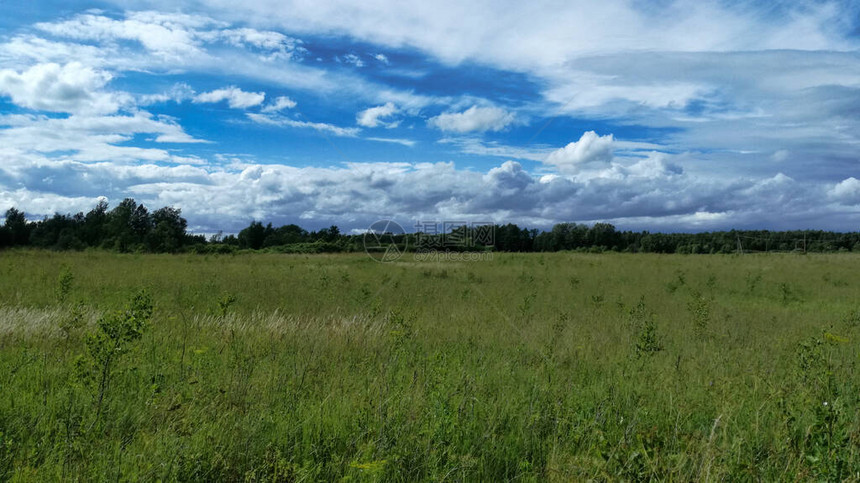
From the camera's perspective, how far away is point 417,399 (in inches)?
191

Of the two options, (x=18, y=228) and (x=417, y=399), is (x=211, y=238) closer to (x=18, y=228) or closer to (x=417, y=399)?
(x=18, y=228)

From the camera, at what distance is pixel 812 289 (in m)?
19.5

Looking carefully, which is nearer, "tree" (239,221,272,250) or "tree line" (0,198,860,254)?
"tree line" (0,198,860,254)

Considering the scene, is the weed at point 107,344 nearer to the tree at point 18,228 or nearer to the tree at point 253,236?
the tree at point 253,236

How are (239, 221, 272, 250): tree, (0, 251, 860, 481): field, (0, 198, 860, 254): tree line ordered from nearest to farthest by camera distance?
(0, 251, 860, 481): field
(0, 198, 860, 254): tree line
(239, 221, 272, 250): tree

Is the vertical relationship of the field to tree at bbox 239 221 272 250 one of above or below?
below

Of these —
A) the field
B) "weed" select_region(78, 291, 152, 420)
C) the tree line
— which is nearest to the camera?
the field

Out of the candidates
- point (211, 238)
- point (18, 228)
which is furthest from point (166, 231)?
point (18, 228)

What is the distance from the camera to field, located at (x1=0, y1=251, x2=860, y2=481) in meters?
3.71

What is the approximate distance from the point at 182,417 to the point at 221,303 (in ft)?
17.0

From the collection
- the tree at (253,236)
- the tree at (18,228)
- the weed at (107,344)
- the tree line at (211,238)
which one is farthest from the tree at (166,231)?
the weed at (107,344)

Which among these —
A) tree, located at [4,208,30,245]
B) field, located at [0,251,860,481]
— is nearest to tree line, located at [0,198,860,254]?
tree, located at [4,208,30,245]

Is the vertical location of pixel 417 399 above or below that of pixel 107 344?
below

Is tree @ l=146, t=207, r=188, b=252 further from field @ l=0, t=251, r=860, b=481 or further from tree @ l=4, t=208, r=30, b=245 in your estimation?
field @ l=0, t=251, r=860, b=481
